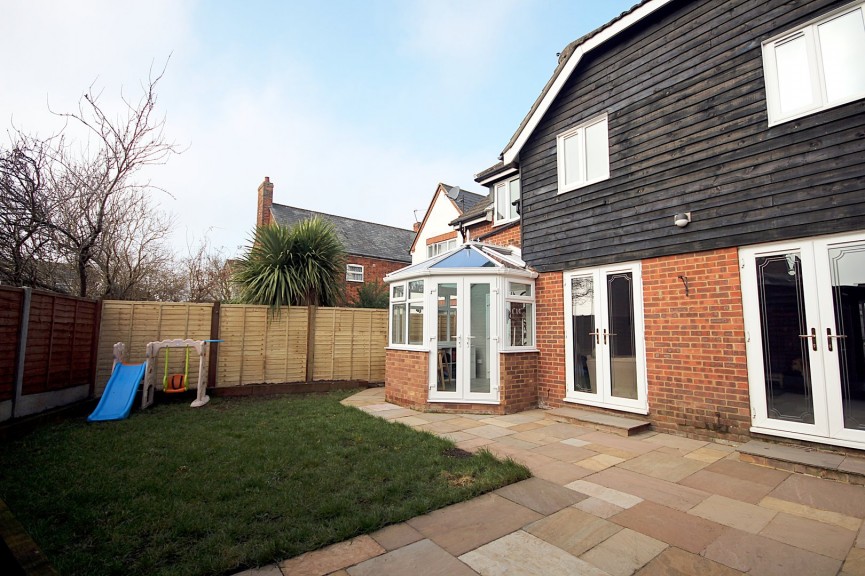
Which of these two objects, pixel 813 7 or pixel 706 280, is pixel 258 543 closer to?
pixel 706 280

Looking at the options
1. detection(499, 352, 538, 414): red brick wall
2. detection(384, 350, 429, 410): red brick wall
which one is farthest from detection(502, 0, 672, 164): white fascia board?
detection(384, 350, 429, 410): red brick wall

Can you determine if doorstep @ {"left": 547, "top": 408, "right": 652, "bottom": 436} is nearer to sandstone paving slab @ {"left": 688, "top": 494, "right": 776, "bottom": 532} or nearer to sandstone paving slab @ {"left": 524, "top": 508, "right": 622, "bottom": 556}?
sandstone paving slab @ {"left": 688, "top": 494, "right": 776, "bottom": 532}

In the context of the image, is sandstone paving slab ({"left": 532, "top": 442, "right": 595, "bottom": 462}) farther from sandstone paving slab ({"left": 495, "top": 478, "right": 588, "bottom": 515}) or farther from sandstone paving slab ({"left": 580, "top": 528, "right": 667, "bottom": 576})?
sandstone paving slab ({"left": 580, "top": 528, "right": 667, "bottom": 576})

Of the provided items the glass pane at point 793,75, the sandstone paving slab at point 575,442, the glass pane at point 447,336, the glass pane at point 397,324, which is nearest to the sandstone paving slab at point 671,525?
the sandstone paving slab at point 575,442

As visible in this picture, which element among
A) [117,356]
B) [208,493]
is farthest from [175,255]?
[208,493]

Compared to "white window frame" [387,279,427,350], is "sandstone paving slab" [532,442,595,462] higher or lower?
lower

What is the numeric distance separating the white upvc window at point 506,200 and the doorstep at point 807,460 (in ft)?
21.6

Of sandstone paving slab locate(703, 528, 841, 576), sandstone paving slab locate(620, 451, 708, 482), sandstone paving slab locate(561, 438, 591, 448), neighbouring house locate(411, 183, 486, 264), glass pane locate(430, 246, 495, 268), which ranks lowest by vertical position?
sandstone paving slab locate(561, 438, 591, 448)

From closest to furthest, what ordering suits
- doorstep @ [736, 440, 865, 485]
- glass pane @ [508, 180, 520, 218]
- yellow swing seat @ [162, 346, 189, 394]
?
doorstep @ [736, 440, 865, 485]
yellow swing seat @ [162, 346, 189, 394]
glass pane @ [508, 180, 520, 218]

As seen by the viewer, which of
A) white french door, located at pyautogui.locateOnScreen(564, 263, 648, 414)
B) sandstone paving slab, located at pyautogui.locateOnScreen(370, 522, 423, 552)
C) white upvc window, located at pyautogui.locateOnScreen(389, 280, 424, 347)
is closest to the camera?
sandstone paving slab, located at pyautogui.locateOnScreen(370, 522, 423, 552)

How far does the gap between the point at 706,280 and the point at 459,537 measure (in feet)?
14.2

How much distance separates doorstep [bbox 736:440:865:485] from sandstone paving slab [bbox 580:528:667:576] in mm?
2312

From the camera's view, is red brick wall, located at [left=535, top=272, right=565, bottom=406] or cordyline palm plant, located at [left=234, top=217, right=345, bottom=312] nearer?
red brick wall, located at [left=535, top=272, right=565, bottom=406]

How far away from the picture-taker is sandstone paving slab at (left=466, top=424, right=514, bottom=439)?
207 inches
